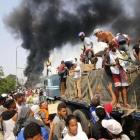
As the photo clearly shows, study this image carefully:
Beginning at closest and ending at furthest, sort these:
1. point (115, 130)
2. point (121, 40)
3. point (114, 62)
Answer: point (115, 130) < point (114, 62) < point (121, 40)

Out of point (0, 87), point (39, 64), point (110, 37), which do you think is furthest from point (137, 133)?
point (0, 87)

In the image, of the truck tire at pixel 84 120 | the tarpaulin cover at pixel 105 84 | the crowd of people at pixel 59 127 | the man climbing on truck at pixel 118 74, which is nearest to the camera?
the crowd of people at pixel 59 127

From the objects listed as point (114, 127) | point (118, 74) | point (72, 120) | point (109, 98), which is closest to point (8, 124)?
point (72, 120)

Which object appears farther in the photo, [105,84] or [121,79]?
[105,84]

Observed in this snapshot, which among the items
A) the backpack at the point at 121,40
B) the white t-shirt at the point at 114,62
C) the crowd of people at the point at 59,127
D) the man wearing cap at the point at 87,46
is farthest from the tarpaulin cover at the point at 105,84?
the man wearing cap at the point at 87,46

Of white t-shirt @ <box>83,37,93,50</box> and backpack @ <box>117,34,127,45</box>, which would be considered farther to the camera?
white t-shirt @ <box>83,37,93,50</box>

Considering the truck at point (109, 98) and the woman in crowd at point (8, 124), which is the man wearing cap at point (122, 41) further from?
the woman in crowd at point (8, 124)

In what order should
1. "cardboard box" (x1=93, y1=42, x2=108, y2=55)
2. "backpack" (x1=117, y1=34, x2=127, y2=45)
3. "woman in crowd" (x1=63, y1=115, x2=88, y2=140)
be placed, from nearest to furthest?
"woman in crowd" (x1=63, y1=115, x2=88, y2=140)
"backpack" (x1=117, y1=34, x2=127, y2=45)
"cardboard box" (x1=93, y1=42, x2=108, y2=55)

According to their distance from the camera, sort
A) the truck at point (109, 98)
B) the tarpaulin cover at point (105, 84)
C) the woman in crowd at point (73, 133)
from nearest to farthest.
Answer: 1. the woman in crowd at point (73, 133)
2. the truck at point (109, 98)
3. the tarpaulin cover at point (105, 84)

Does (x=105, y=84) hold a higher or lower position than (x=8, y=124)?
higher

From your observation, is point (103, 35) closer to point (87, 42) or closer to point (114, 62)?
point (114, 62)

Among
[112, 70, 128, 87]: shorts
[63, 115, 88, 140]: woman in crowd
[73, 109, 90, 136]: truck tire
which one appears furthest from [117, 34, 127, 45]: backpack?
[63, 115, 88, 140]: woman in crowd

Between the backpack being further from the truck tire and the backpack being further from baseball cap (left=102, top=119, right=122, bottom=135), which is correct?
baseball cap (left=102, top=119, right=122, bottom=135)

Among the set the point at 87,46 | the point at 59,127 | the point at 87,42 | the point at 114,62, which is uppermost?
the point at 87,42
